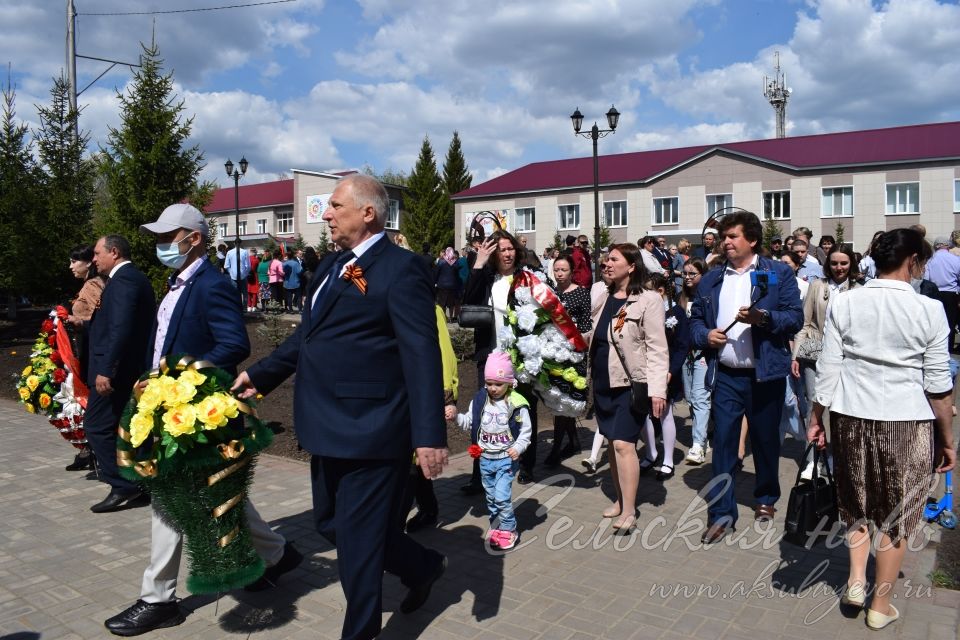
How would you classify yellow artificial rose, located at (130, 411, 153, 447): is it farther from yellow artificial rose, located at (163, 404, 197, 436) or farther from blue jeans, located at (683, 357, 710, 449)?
blue jeans, located at (683, 357, 710, 449)

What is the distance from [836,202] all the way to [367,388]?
148 ft

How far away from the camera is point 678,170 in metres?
46.8

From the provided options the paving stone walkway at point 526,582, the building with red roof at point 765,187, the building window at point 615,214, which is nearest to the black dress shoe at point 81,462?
the paving stone walkway at point 526,582

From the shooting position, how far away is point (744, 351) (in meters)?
5.48

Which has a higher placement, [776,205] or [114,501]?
[776,205]

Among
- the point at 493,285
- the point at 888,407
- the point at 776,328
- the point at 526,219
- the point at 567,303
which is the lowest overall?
the point at 888,407

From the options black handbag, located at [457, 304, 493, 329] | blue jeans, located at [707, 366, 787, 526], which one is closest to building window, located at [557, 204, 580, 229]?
black handbag, located at [457, 304, 493, 329]

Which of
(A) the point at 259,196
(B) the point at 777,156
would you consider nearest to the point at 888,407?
(B) the point at 777,156

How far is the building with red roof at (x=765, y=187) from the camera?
40219mm

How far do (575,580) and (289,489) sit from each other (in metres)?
3.01

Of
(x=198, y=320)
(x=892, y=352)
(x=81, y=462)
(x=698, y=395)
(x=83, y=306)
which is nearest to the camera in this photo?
(x=892, y=352)

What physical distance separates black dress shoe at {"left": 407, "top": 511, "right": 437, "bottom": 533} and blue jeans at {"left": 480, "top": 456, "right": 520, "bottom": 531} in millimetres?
659

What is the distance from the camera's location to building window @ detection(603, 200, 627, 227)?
1935 inches

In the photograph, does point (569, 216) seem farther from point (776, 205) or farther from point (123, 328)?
point (123, 328)
